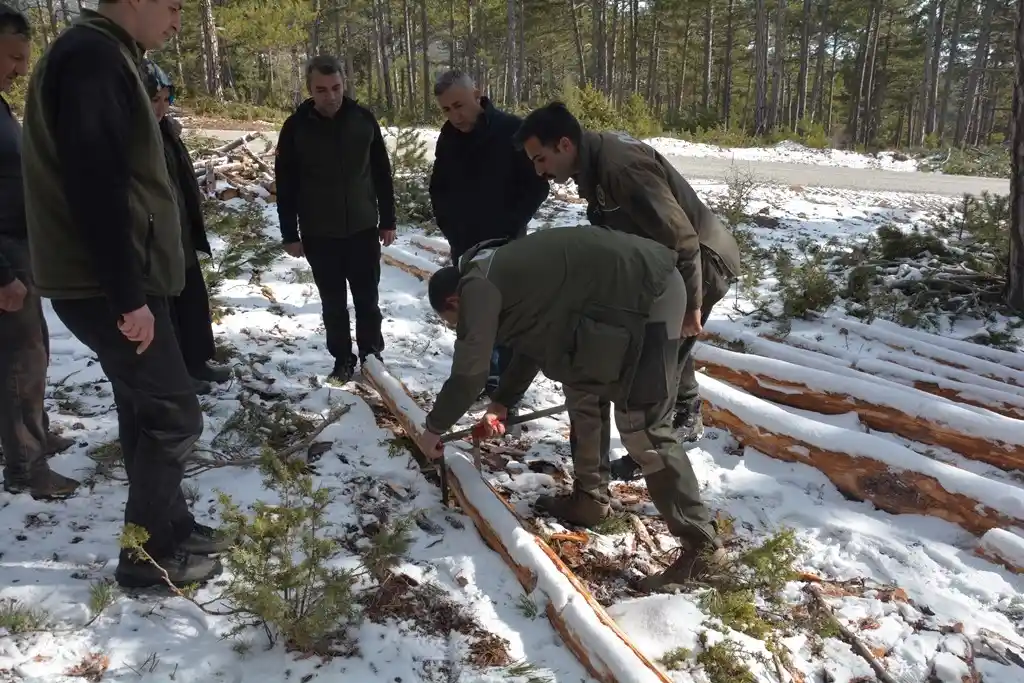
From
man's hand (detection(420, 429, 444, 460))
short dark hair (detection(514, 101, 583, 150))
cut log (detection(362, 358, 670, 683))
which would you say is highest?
short dark hair (detection(514, 101, 583, 150))

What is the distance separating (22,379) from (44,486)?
1.63 feet

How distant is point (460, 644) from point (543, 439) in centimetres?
178

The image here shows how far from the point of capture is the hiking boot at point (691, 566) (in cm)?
272

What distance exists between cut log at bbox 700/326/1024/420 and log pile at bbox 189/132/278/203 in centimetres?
605

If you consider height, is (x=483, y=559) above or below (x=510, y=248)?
below

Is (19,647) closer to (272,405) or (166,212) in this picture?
(166,212)

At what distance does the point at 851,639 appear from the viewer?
98.8 inches

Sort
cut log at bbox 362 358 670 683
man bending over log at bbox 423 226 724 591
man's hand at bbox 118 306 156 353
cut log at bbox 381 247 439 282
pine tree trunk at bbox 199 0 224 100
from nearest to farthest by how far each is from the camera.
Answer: man's hand at bbox 118 306 156 353 → cut log at bbox 362 358 670 683 → man bending over log at bbox 423 226 724 591 → cut log at bbox 381 247 439 282 → pine tree trunk at bbox 199 0 224 100

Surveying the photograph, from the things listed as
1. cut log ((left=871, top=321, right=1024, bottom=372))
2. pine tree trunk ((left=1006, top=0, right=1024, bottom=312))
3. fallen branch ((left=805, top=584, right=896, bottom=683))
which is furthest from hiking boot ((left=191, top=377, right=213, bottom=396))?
pine tree trunk ((left=1006, top=0, right=1024, bottom=312))

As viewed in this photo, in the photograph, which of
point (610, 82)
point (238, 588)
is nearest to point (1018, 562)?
point (238, 588)

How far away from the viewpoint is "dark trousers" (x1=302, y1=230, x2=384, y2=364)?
4.19m

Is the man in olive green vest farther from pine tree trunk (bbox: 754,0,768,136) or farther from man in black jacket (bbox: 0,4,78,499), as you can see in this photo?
pine tree trunk (bbox: 754,0,768,136)

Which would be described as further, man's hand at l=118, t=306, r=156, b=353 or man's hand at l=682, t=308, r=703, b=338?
man's hand at l=682, t=308, r=703, b=338

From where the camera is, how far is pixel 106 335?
2125mm
